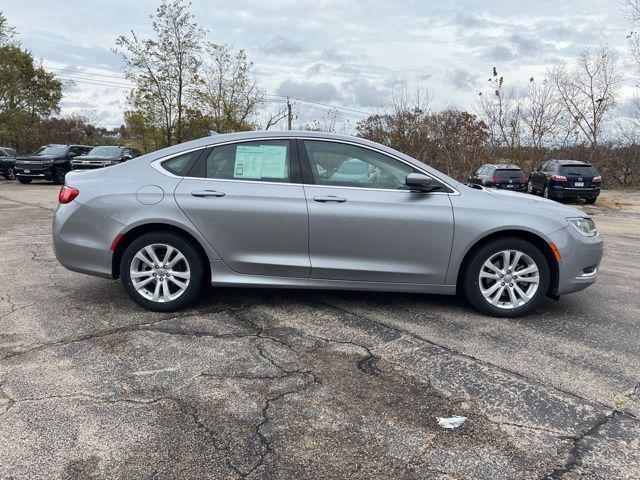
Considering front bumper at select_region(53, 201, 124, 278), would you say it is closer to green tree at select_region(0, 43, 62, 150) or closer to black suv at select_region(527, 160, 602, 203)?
black suv at select_region(527, 160, 602, 203)

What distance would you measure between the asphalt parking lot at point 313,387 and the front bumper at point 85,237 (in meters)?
0.44

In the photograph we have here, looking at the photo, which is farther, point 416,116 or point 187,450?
point 416,116

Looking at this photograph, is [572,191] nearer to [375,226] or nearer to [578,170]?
[578,170]

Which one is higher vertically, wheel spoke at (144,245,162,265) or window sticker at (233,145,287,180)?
window sticker at (233,145,287,180)

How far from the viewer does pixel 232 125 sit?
89.8 feet

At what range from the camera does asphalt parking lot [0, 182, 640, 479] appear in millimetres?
2508

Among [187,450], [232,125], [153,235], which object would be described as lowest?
[187,450]

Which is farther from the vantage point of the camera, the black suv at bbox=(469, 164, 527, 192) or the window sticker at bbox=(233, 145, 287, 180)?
the black suv at bbox=(469, 164, 527, 192)

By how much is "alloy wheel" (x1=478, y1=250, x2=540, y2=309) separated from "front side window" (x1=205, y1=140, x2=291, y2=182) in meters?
1.97

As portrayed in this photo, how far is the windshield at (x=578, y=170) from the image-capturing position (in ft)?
60.8

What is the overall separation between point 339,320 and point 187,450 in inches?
82.2

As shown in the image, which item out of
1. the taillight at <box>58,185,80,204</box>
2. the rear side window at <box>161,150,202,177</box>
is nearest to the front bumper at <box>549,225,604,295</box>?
the rear side window at <box>161,150,202,177</box>

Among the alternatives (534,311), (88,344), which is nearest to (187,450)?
(88,344)

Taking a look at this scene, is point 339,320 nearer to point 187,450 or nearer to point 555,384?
point 555,384
